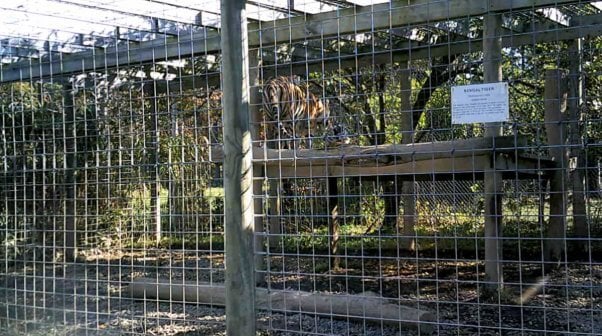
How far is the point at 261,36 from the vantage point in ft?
17.9

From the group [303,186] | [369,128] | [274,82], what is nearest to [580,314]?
[274,82]

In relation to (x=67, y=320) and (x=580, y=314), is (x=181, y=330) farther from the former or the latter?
(x=580, y=314)

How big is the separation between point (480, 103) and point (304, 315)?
384 centimetres

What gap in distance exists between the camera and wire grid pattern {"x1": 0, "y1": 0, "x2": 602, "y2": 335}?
455 centimetres

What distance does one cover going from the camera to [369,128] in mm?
13227

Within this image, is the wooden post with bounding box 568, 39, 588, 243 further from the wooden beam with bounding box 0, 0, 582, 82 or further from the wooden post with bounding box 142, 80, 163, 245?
the wooden post with bounding box 142, 80, 163, 245

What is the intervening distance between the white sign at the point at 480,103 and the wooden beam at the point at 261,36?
4.05ft

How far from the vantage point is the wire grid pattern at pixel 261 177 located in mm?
4555

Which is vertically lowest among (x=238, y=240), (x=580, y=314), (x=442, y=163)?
(x=580, y=314)

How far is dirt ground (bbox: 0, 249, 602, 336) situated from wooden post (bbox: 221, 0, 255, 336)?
258 millimetres

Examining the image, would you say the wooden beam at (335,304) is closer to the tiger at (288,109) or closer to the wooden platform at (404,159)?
the wooden platform at (404,159)

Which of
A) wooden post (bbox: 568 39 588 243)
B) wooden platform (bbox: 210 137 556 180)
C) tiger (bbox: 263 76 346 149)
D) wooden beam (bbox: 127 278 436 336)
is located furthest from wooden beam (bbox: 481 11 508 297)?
tiger (bbox: 263 76 346 149)

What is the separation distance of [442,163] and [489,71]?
111 centimetres

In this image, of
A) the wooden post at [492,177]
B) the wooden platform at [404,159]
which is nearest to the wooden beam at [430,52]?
the wooden post at [492,177]
